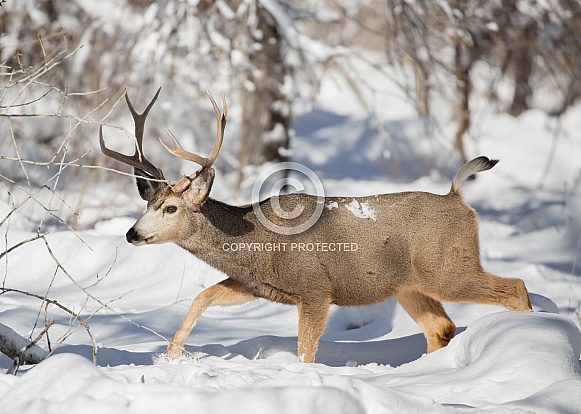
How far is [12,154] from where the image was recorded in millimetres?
10914

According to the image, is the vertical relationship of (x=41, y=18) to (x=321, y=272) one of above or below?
above

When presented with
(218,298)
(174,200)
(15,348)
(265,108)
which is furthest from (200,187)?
(265,108)

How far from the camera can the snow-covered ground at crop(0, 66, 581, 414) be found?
9.39 feet

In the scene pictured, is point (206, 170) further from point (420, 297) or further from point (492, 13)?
point (492, 13)

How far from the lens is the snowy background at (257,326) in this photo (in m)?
2.91

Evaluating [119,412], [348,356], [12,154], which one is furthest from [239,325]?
[12,154]

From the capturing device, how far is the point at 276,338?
5.55 m

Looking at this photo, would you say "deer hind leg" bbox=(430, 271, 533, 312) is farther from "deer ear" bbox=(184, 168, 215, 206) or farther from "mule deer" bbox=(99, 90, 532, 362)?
"deer ear" bbox=(184, 168, 215, 206)

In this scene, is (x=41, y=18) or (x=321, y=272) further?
(x=41, y=18)

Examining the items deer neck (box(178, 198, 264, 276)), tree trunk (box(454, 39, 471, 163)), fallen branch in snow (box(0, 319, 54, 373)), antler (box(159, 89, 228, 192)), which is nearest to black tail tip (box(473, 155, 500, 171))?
deer neck (box(178, 198, 264, 276))

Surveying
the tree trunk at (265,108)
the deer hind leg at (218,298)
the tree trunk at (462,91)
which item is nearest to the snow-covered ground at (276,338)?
the deer hind leg at (218,298)

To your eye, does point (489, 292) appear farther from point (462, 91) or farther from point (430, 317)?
point (462, 91)

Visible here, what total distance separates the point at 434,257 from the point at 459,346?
0.98m

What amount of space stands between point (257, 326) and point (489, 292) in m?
1.86
